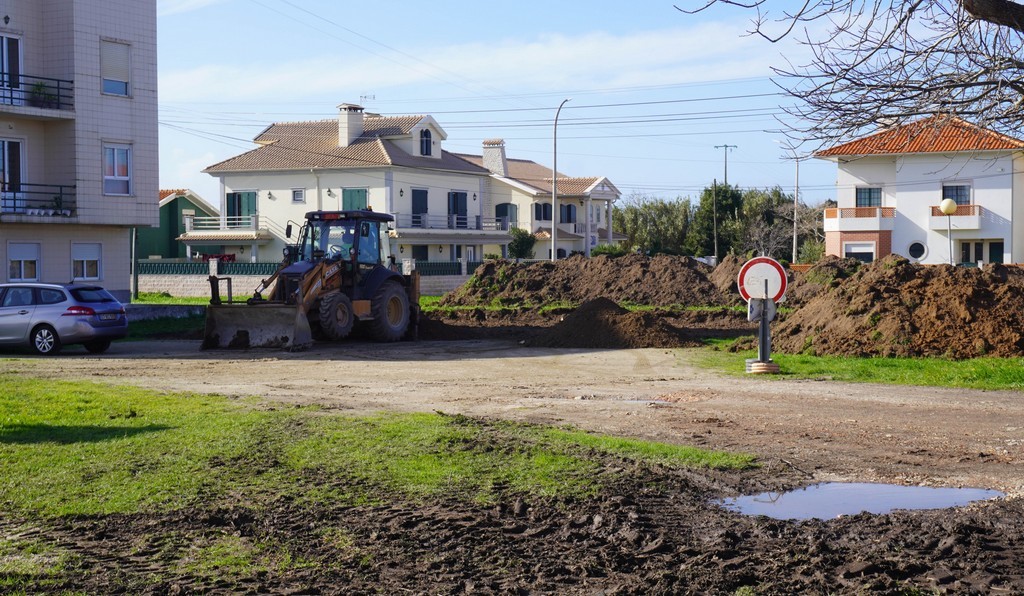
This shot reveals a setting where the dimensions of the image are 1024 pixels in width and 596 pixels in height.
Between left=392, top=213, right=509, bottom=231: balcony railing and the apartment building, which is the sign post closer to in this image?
the apartment building

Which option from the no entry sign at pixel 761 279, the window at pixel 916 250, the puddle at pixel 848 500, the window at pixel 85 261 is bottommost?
the puddle at pixel 848 500

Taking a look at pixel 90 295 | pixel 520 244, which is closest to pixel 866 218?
pixel 520 244

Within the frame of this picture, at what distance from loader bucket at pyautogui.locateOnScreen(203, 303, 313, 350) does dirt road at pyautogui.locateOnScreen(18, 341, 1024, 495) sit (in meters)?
0.53

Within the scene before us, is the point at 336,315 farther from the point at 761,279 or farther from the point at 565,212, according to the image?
the point at 565,212

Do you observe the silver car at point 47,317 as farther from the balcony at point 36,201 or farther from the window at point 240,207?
the window at point 240,207

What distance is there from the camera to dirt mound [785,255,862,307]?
108 ft

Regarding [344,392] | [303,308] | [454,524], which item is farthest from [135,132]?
[454,524]

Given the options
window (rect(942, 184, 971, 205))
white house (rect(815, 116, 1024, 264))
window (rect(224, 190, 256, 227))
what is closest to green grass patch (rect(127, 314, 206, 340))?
window (rect(224, 190, 256, 227))

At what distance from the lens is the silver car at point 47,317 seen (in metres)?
22.9

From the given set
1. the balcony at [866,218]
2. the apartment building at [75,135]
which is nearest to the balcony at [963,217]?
the balcony at [866,218]

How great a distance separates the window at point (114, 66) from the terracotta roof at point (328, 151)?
24.5m

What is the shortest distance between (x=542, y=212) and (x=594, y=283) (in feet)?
125

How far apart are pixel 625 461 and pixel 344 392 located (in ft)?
23.3

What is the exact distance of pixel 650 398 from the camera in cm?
1454
